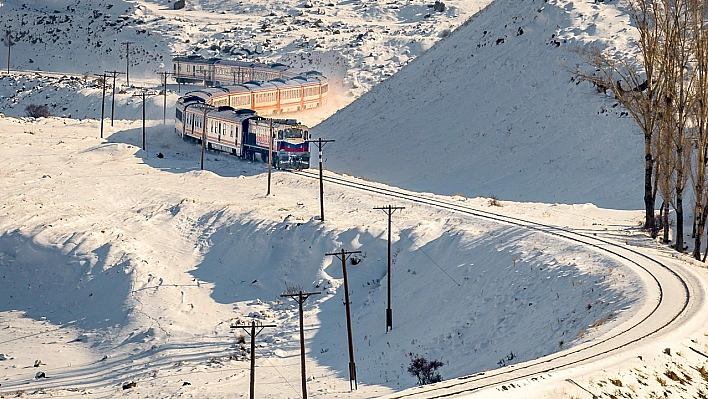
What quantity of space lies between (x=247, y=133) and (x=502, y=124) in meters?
17.9

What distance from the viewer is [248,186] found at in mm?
58406

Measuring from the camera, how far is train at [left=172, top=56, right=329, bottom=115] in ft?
276

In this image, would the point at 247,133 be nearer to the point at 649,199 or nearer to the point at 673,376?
the point at 649,199

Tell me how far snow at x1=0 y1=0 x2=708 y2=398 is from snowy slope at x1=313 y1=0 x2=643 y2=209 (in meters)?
0.19

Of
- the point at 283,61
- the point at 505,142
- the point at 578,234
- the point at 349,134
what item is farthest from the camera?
the point at 283,61

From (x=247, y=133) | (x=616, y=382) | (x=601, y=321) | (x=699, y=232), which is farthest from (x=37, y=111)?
(x=616, y=382)

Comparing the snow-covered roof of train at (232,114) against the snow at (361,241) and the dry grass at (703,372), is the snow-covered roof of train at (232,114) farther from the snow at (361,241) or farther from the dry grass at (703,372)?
the dry grass at (703,372)

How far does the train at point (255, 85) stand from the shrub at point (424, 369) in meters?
49.8

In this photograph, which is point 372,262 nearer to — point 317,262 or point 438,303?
point 317,262

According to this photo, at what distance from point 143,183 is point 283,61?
190 feet

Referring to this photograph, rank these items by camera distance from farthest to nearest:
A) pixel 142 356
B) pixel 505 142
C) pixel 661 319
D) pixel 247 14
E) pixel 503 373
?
pixel 247 14 → pixel 505 142 → pixel 142 356 → pixel 661 319 → pixel 503 373

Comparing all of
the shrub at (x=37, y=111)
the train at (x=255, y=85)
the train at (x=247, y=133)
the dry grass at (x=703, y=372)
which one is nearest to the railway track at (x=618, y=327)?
the dry grass at (x=703, y=372)

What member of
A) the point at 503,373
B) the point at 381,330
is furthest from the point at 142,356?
the point at 503,373

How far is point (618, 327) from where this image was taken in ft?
A: 92.7
